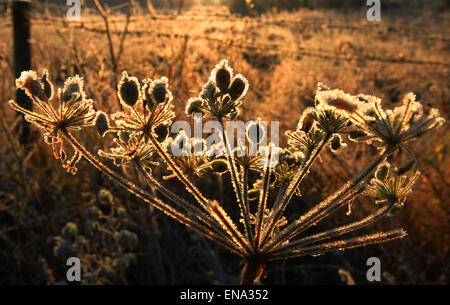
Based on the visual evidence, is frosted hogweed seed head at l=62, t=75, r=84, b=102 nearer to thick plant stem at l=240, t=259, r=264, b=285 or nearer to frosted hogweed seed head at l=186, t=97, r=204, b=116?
frosted hogweed seed head at l=186, t=97, r=204, b=116

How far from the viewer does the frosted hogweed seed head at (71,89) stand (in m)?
1.01

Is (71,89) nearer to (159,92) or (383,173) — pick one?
(159,92)

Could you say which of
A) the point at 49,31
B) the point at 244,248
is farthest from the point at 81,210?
the point at 49,31

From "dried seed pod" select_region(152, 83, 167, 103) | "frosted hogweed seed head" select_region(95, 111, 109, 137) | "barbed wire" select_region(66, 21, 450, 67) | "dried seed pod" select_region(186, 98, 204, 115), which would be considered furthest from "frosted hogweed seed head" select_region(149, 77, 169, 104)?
"barbed wire" select_region(66, 21, 450, 67)

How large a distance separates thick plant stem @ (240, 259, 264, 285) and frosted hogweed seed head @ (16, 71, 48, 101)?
755mm

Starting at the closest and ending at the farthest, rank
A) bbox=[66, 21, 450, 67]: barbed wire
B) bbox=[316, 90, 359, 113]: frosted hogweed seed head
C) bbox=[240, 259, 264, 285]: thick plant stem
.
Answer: bbox=[316, 90, 359, 113]: frosted hogweed seed head < bbox=[240, 259, 264, 285]: thick plant stem < bbox=[66, 21, 450, 67]: barbed wire

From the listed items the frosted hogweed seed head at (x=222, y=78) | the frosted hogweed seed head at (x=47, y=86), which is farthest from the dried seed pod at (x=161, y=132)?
the frosted hogweed seed head at (x=47, y=86)

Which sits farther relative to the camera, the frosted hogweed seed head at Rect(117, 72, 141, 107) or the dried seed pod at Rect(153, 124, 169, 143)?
the dried seed pod at Rect(153, 124, 169, 143)

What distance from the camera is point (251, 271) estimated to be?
1.01 meters

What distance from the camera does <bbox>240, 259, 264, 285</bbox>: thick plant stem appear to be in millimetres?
990

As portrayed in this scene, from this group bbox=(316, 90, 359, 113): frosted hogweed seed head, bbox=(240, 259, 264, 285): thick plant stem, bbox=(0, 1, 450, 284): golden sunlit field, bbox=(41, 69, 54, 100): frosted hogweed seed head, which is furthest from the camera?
bbox=(0, 1, 450, 284): golden sunlit field

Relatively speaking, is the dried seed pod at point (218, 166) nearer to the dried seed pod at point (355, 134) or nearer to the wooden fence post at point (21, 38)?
the dried seed pod at point (355, 134)

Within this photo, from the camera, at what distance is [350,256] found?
428 cm
